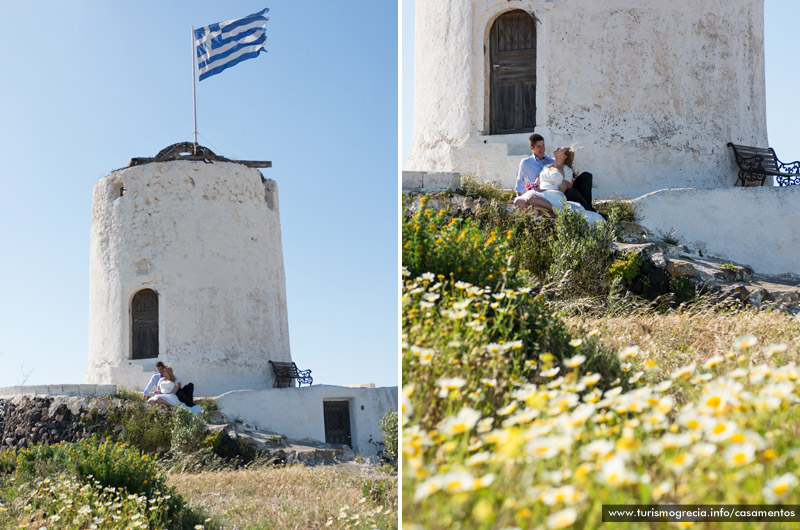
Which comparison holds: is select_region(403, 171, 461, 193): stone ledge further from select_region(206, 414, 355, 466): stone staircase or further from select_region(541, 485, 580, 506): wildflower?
select_region(541, 485, 580, 506): wildflower

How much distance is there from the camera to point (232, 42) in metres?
16.0

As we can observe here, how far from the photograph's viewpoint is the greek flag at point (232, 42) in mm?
15977

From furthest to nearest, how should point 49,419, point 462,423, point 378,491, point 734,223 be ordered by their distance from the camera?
point 49,419, point 734,223, point 378,491, point 462,423

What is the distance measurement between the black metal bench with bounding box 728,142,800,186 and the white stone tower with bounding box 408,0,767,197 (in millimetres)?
157

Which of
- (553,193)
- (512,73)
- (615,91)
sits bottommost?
(553,193)

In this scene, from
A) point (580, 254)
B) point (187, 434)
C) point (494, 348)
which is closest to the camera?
point (494, 348)

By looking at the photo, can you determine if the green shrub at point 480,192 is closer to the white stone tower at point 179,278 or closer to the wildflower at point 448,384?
the wildflower at point 448,384

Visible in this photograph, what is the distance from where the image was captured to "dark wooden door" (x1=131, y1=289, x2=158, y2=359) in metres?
15.2

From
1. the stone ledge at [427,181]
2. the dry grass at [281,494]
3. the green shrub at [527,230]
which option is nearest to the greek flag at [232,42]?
the dry grass at [281,494]

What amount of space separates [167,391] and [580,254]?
26.8 feet

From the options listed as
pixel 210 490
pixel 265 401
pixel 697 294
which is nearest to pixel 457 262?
pixel 697 294

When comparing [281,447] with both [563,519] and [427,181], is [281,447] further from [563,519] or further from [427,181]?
[563,519]

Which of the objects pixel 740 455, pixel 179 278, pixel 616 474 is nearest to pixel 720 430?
pixel 740 455

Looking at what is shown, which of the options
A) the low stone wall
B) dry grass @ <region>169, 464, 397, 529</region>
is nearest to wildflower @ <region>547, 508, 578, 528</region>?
dry grass @ <region>169, 464, 397, 529</region>
